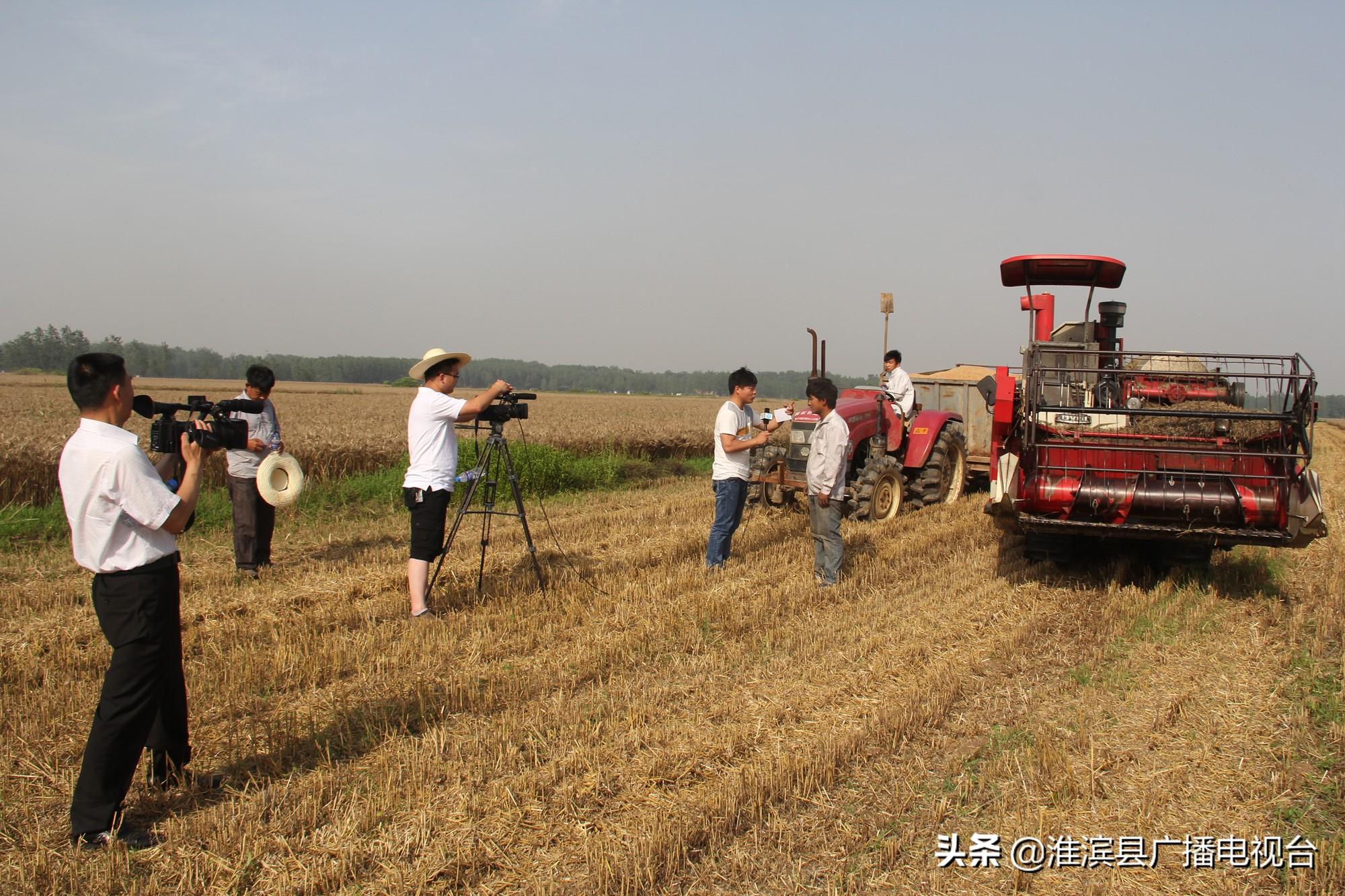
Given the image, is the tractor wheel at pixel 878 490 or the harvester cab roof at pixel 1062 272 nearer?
the harvester cab roof at pixel 1062 272

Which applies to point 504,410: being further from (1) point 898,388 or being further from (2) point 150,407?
(1) point 898,388

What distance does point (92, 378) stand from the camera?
128 inches

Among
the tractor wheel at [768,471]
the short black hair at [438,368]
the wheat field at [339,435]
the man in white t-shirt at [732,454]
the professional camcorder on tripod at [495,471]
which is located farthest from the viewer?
the wheat field at [339,435]

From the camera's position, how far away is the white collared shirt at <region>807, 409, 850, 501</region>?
22.2ft

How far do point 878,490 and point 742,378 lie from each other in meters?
3.35

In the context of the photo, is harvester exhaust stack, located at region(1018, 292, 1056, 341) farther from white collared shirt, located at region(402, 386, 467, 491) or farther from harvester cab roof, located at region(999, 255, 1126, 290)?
white collared shirt, located at region(402, 386, 467, 491)

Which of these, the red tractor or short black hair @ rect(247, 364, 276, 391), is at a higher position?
short black hair @ rect(247, 364, 276, 391)

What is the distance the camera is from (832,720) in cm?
430

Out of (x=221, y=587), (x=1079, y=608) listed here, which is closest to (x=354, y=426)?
(x=221, y=587)

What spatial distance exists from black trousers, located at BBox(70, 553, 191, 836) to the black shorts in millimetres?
2407

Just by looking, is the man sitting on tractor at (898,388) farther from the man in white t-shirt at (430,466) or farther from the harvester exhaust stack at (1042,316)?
the man in white t-shirt at (430,466)

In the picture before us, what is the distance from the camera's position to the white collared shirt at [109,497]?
317 cm

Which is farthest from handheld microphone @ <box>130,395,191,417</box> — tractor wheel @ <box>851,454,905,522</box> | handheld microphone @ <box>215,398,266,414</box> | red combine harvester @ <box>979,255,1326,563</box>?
tractor wheel @ <box>851,454,905,522</box>

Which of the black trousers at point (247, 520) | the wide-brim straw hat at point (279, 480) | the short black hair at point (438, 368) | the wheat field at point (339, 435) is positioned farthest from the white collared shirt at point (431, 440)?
→ the wheat field at point (339, 435)
